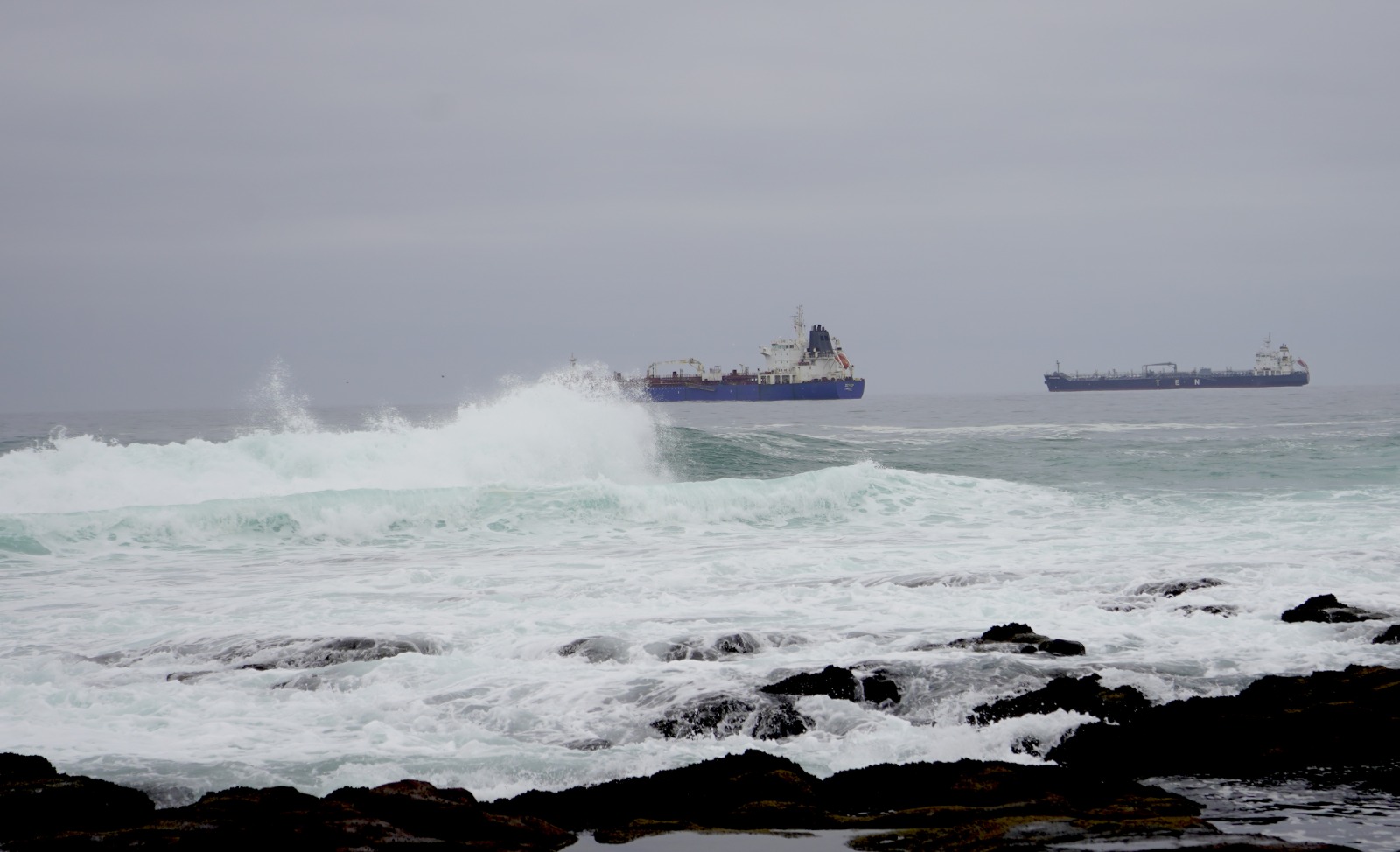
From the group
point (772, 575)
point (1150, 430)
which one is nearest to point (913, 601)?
point (772, 575)

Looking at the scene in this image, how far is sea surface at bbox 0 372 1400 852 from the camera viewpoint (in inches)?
243

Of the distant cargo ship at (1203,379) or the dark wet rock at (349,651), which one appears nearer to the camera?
the dark wet rock at (349,651)

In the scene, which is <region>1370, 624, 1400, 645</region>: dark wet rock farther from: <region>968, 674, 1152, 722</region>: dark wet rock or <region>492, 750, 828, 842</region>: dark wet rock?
<region>492, 750, 828, 842</region>: dark wet rock

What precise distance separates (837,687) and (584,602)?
4208mm

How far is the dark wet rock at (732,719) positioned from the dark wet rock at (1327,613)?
15.4 ft

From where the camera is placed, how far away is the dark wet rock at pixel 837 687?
6.85 m

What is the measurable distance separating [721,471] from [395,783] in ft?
74.4

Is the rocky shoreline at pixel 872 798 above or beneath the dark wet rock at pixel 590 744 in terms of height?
above

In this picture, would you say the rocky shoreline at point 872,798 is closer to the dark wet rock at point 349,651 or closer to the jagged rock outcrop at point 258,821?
the jagged rock outcrop at point 258,821

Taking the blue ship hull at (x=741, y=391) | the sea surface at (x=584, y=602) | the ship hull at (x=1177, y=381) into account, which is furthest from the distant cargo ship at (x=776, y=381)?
the sea surface at (x=584, y=602)

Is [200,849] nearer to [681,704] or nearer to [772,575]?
[681,704]

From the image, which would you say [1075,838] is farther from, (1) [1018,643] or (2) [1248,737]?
(1) [1018,643]

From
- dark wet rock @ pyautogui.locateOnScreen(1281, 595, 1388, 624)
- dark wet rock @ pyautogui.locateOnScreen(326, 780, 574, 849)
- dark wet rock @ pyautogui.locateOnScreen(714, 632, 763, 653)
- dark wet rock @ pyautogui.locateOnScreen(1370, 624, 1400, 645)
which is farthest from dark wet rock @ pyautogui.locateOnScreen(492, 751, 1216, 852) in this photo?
dark wet rock @ pyautogui.locateOnScreen(1281, 595, 1388, 624)

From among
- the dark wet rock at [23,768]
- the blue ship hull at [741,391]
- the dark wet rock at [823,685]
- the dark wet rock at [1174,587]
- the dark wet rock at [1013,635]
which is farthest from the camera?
the blue ship hull at [741,391]
